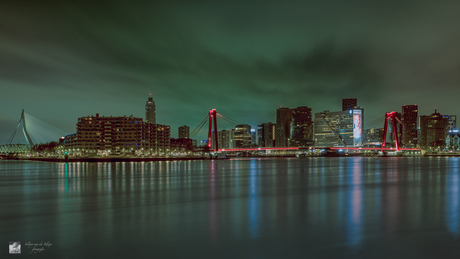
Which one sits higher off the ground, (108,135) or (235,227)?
(108,135)

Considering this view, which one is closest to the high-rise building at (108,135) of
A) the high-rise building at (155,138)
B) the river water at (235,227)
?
the high-rise building at (155,138)

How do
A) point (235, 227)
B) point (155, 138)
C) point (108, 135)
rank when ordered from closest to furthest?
1. point (235, 227)
2. point (108, 135)
3. point (155, 138)

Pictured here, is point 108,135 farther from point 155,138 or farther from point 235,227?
point 235,227

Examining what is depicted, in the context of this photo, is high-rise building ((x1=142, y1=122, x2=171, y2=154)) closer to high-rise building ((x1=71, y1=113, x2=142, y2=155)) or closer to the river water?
high-rise building ((x1=71, y1=113, x2=142, y2=155))

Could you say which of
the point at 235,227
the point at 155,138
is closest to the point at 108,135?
the point at 155,138

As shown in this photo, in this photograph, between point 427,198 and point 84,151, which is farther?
point 84,151

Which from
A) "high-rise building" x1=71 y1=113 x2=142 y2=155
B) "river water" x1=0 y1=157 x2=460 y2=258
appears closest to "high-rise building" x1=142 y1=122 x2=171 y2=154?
"high-rise building" x1=71 y1=113 x2=142 y2=155

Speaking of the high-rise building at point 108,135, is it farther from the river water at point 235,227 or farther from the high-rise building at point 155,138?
the river water at point 235,227

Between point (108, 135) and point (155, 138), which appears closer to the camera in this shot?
point (108, 135)

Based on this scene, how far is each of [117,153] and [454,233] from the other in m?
147

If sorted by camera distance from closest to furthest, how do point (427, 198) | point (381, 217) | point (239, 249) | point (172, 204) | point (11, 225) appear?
point (239, 249)
point (11, 225)
point (381, 217)
point (172, 204)
point (427, 198)

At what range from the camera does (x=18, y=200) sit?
1856cm

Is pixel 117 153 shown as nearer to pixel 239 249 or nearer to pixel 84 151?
pixel 84 151

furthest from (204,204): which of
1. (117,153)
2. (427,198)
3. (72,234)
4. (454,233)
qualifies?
(117,153)
